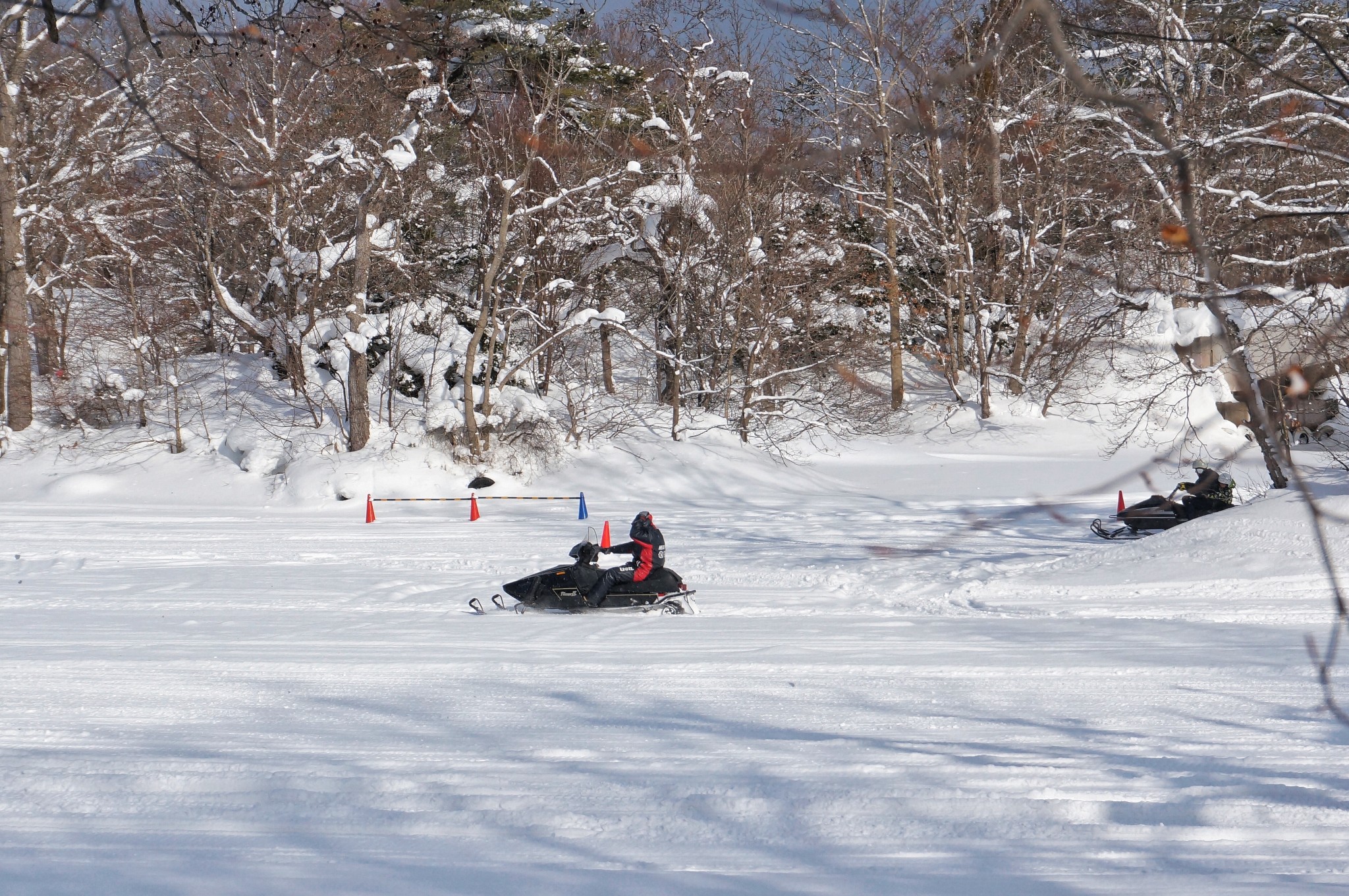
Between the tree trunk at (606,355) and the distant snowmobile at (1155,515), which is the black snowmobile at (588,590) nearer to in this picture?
the distant snowmobile at (1155,515)

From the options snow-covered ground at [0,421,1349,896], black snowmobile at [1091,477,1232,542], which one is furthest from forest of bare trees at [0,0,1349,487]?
snow-covered ground at [0,421,1349,896]

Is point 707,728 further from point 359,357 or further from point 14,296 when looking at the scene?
point 14,296

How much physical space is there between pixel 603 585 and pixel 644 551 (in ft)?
1.80

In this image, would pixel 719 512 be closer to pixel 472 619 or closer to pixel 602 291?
pixel 472 619

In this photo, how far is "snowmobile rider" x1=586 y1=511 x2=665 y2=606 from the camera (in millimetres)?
10633

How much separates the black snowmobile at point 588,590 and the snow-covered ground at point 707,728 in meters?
0.20

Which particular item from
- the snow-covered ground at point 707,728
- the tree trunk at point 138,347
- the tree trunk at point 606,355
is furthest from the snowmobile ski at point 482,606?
the tree trunk at point 606,355

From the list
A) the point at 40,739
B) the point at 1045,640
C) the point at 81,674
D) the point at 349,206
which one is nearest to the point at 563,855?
the point at 40,739

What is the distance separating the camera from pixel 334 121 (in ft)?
80.4

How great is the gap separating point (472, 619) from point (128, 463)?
54.1ft

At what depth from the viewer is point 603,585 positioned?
1064 cm

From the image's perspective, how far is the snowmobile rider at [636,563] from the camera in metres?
10.6

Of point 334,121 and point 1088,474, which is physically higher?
point 334,121

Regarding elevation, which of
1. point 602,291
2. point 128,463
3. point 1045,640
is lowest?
point 1045,640
